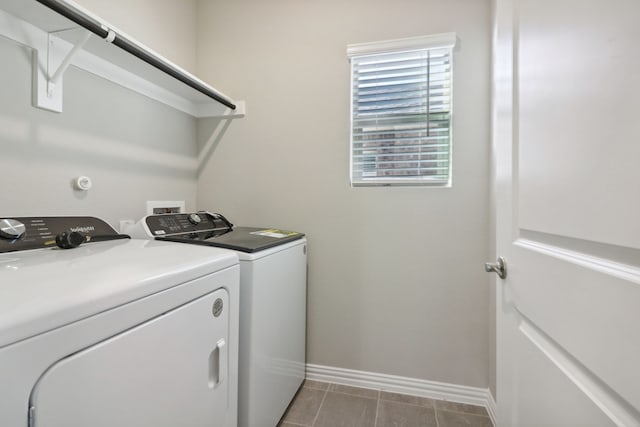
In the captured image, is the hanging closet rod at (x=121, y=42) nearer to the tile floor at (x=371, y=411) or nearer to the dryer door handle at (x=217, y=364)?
the dryer door handle at (x=217, y=364)

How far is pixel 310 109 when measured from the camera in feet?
6.05

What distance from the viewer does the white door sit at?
1.51 feet

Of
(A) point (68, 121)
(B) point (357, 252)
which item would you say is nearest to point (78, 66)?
(A) point (68, 121)

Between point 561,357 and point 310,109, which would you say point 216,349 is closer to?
point 561,357

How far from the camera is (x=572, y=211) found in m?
0.59

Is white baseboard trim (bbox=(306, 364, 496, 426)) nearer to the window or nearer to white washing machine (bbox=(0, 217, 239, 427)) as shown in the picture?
white washing machine (bbox=(0, 217, 239, 427))

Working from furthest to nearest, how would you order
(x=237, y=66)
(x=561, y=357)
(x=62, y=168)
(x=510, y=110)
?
(x=237, y=66)
(x=62, y=168)
(x=510, y=110)
(x=561, y=357)

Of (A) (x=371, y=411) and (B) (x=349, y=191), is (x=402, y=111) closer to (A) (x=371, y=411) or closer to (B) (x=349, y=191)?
(B) (x=349, y=191)

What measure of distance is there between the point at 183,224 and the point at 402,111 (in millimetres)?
1406

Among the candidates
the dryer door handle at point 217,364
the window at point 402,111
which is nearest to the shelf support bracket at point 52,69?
the dryer door handle at point 217,364

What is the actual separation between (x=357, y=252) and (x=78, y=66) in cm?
166

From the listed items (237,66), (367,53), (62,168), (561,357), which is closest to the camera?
(561,357)

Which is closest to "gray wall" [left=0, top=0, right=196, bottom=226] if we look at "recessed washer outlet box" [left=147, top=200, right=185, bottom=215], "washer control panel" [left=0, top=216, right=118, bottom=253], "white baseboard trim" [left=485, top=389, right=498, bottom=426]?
"recessed washer outlet box" [left=147, top=200, right=185, bottom=215]

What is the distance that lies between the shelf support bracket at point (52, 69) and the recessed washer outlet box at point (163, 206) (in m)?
0.62
